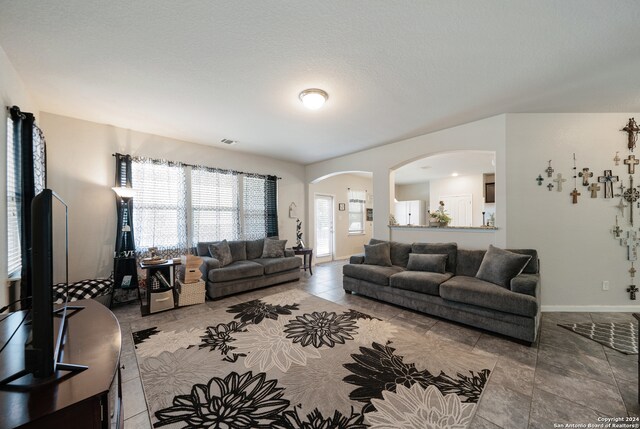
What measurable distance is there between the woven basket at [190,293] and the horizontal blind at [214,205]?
1148mm

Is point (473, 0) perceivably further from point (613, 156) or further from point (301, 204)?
point (301, 204)

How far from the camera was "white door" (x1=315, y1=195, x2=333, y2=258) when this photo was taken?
7.11 m

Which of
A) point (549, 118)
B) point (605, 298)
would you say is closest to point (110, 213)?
point (549, 118)

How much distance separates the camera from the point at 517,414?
5.46 feet

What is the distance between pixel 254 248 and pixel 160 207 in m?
1.83

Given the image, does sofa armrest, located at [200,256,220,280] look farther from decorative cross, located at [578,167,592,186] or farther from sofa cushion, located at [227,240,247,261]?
decorative cross, located at [578,167,592,186]

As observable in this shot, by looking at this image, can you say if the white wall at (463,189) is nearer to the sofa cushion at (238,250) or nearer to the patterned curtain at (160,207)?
the sofa cushion at (238,250)

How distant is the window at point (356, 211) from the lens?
26.1 feet

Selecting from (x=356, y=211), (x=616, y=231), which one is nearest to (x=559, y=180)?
(x=616, y=231)

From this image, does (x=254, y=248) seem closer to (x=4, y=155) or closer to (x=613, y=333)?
(x=4, y=155)

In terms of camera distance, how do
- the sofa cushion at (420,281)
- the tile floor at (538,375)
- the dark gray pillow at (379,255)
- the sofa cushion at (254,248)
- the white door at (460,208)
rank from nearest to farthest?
1. the tile floor at (538,375)
2. the sofa cushion at (420,281)
3. the dark gray pillow at (379,255)
4. the sofa cushion at (254,248)
5. the white door at (460,208)

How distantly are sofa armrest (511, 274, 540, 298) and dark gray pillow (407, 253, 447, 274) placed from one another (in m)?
0.92

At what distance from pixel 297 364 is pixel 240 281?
226cm

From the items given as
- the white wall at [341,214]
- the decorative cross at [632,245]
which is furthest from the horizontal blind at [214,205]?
the decorative cross at [632,245]
